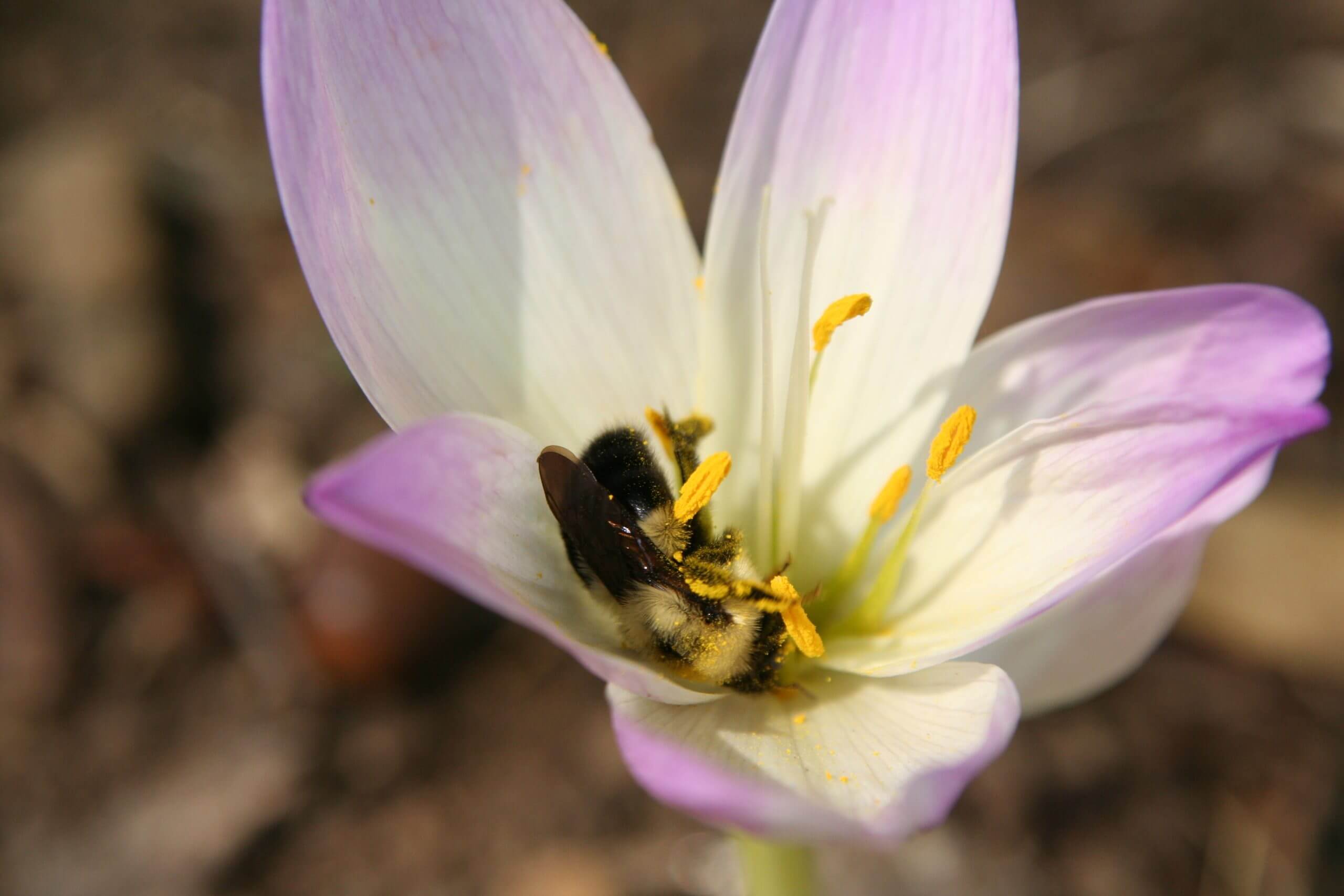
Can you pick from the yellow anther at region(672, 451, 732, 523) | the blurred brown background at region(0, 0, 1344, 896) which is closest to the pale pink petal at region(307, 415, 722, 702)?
the yellow anther at region(672, 451, 732, 523)

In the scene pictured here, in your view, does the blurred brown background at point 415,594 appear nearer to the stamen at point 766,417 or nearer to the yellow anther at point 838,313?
the stamen at point 766,417

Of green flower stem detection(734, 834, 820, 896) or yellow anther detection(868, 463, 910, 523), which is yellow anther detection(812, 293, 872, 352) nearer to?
yellow anther detection(868, 463, 910, 523)

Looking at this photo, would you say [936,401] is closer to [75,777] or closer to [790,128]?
[790,128]

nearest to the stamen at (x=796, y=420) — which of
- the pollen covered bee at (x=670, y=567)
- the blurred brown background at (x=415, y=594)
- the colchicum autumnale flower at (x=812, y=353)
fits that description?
the colchicum autumnale flower at (x=812, y=353)

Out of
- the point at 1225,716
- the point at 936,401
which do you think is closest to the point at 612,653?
the point at 936,401

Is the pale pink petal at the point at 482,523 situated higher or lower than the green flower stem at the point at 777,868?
higher

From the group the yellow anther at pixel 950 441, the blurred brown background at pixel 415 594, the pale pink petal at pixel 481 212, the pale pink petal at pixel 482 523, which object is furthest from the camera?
the blurred brown background at pixel 415 594
